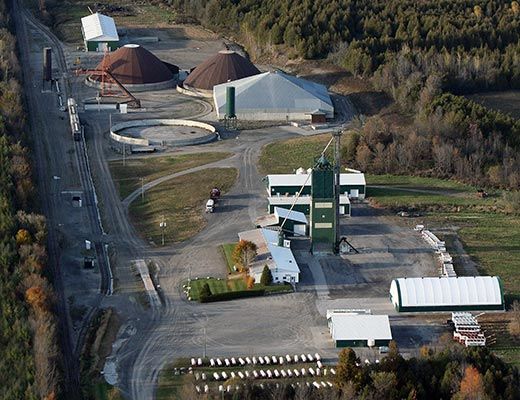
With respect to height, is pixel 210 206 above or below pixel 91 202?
above

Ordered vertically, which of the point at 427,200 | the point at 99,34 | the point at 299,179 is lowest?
the point at 427,200

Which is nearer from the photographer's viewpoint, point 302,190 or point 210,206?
point 210,206

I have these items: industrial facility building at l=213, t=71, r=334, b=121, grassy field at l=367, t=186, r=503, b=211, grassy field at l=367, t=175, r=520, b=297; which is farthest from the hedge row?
industrial facility building at l=213, t=71, r=334, b=121

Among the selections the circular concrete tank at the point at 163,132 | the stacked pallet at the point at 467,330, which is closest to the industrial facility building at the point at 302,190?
the circular concrete tank at the point at 163,132

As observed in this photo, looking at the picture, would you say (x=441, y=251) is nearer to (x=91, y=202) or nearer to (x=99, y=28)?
(x=91, y=202)

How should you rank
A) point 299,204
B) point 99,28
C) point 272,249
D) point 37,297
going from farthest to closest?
1. point 99,28
2. point 299,204
3. point 272,249
4. point 37,297

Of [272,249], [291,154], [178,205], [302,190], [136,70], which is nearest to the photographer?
[272,249]

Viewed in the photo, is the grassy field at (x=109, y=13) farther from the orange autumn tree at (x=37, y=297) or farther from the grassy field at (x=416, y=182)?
the orange autumn tree at (x=37, y=297)

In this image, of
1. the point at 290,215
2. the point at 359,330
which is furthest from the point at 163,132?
the point at 359,330
